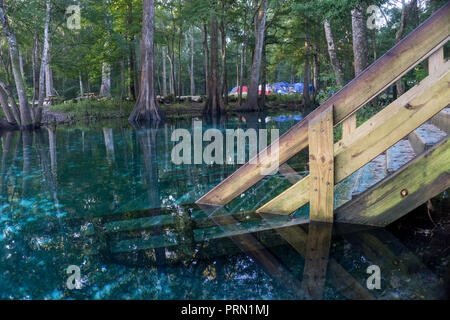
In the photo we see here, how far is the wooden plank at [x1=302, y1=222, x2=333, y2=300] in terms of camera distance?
91.9 inches

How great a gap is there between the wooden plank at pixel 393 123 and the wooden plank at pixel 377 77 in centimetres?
19

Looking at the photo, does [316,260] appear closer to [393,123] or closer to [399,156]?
[393,123]

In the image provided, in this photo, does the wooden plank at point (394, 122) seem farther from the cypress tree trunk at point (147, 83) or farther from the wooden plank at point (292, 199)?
the cypress tree trunk at point (147, 83)

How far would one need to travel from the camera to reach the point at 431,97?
282cm

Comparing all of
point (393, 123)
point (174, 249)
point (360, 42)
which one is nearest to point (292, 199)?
point (393, 123)

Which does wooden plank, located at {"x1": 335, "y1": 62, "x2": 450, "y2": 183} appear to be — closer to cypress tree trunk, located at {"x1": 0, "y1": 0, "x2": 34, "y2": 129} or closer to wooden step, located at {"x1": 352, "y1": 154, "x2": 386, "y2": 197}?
wooden step, located at {"x1": 352, "y1": 154, "x2": 386, "y2": 197}

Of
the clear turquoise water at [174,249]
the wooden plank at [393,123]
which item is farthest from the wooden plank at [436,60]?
the clear turquoise water at [174,249]

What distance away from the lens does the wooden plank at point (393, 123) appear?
2.80 metres

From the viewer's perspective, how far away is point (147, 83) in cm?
1908

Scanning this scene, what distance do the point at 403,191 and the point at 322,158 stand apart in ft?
2.52

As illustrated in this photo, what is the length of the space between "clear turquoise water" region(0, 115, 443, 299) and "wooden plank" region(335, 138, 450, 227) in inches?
8.7

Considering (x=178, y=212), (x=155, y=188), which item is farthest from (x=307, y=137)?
(x=155, y=188)

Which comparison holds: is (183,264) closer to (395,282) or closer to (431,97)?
(395,282)
